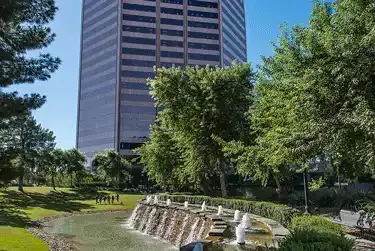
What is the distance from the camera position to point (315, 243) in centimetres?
606

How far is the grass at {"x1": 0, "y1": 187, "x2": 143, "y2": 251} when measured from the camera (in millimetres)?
18469

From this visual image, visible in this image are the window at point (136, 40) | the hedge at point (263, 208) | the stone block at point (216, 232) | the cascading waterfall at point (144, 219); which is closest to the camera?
the stone block at point (216, 232)

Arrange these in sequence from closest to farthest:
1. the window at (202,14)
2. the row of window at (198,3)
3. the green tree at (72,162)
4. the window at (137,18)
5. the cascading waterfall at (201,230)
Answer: the cascading waterfall at (201,230), the green tree at (72,162), the window at (137,18), the row of window at (198,3), the window at (202,14)

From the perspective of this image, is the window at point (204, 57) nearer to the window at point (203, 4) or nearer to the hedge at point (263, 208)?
the window at point (203, 4)

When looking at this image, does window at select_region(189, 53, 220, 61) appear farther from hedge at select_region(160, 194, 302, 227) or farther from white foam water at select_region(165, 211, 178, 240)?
white foam water at select_region(165, 211, 178, 240)

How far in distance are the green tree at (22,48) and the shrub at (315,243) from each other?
38.3 feet

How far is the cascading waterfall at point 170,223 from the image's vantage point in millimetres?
19797

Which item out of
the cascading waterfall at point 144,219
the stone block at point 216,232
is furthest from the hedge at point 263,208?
the cascading waterfall at point 144,219

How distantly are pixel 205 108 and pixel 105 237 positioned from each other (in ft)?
52.1

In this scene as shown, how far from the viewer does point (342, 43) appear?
11.7m

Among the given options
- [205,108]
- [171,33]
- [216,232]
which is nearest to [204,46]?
[171,33]

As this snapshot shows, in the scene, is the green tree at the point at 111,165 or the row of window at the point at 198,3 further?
the row of window at the point at 198,3

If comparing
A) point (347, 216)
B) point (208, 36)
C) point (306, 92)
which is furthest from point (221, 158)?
point (208, 36)

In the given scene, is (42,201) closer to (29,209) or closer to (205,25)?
(29,209)
